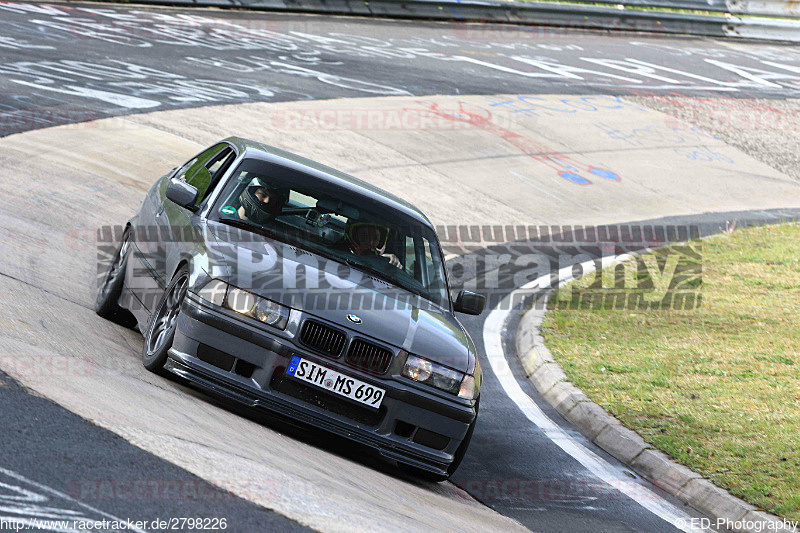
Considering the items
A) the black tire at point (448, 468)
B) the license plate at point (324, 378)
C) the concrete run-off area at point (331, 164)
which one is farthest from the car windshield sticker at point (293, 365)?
the black tire at point (448, 468)

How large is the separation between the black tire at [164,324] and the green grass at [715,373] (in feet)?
12.0

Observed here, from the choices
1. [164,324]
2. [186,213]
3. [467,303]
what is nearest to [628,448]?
[467,303]

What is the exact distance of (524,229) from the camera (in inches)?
618

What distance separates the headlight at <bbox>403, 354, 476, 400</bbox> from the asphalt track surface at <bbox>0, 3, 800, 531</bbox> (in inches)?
27.9

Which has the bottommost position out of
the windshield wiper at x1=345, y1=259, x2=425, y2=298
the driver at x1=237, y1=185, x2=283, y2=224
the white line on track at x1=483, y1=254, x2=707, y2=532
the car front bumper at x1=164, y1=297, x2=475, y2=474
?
the white line on track at x1=483, y1=254, x2=707, y2=532

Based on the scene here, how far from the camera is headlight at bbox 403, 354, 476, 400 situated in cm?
580

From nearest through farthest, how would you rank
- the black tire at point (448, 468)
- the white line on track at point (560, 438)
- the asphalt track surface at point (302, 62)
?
the black tire at point (448, 468) → the white line on track at point (560, 438) → the asphalt track surface at point (302, 62)

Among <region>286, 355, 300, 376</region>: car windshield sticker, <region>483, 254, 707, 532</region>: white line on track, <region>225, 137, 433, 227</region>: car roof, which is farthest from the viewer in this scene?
<region>225, 137, 433, 227</region>: car roof

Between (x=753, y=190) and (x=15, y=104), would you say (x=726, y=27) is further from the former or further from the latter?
(x=15, y=104)

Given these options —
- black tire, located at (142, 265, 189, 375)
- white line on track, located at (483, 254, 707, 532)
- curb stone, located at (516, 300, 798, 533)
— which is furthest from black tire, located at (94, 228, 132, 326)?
curb stone, located at (516, 300, 798, 533)

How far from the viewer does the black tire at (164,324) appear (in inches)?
238

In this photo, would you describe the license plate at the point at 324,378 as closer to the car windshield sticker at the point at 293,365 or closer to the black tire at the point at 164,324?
the car windshield sticker at the point at 293,365

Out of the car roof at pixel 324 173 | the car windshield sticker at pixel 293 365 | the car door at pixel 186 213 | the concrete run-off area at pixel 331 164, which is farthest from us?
the car roof at pixel 324 173

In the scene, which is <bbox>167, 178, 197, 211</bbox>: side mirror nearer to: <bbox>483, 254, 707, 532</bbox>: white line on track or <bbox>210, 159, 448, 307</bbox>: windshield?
<bbox>210, 159, 448, 307</bbox>: windshield
